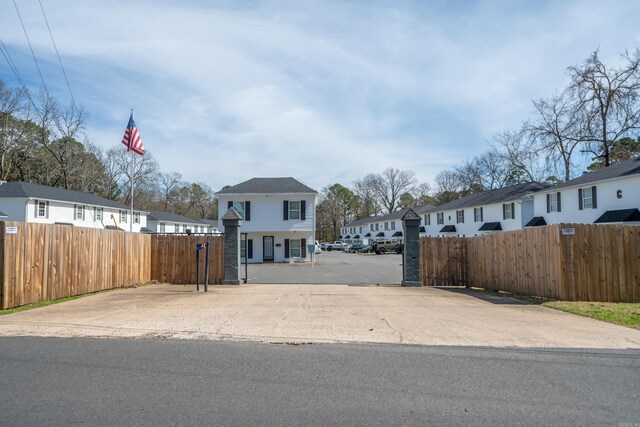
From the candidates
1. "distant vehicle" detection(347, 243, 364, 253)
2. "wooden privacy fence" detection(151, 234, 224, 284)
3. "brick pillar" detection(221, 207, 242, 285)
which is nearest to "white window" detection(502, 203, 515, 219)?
"distant vehicle" detection(347, 243, 364, 253)

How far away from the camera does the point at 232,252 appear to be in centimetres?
1560

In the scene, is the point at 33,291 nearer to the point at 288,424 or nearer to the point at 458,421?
the point at 288,424

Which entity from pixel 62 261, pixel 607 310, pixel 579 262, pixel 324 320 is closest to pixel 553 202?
pixel 579 262

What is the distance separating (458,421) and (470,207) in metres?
41.9

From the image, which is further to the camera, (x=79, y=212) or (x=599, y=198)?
(x=79, y=212)

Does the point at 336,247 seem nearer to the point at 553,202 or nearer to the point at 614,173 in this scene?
the point at 553,202

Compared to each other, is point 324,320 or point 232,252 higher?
point 232,252

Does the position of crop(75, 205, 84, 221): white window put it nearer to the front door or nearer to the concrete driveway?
the front door

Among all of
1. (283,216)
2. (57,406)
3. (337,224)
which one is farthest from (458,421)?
(337,224)

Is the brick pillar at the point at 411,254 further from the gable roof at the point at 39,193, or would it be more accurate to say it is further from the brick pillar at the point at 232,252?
the gable roof at the point at 39,193

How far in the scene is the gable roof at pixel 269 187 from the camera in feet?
117

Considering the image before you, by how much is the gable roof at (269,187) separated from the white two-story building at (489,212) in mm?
16965

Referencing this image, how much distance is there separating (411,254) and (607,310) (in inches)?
259

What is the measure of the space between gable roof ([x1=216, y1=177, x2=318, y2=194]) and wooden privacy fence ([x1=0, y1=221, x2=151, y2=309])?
66.2 ft
